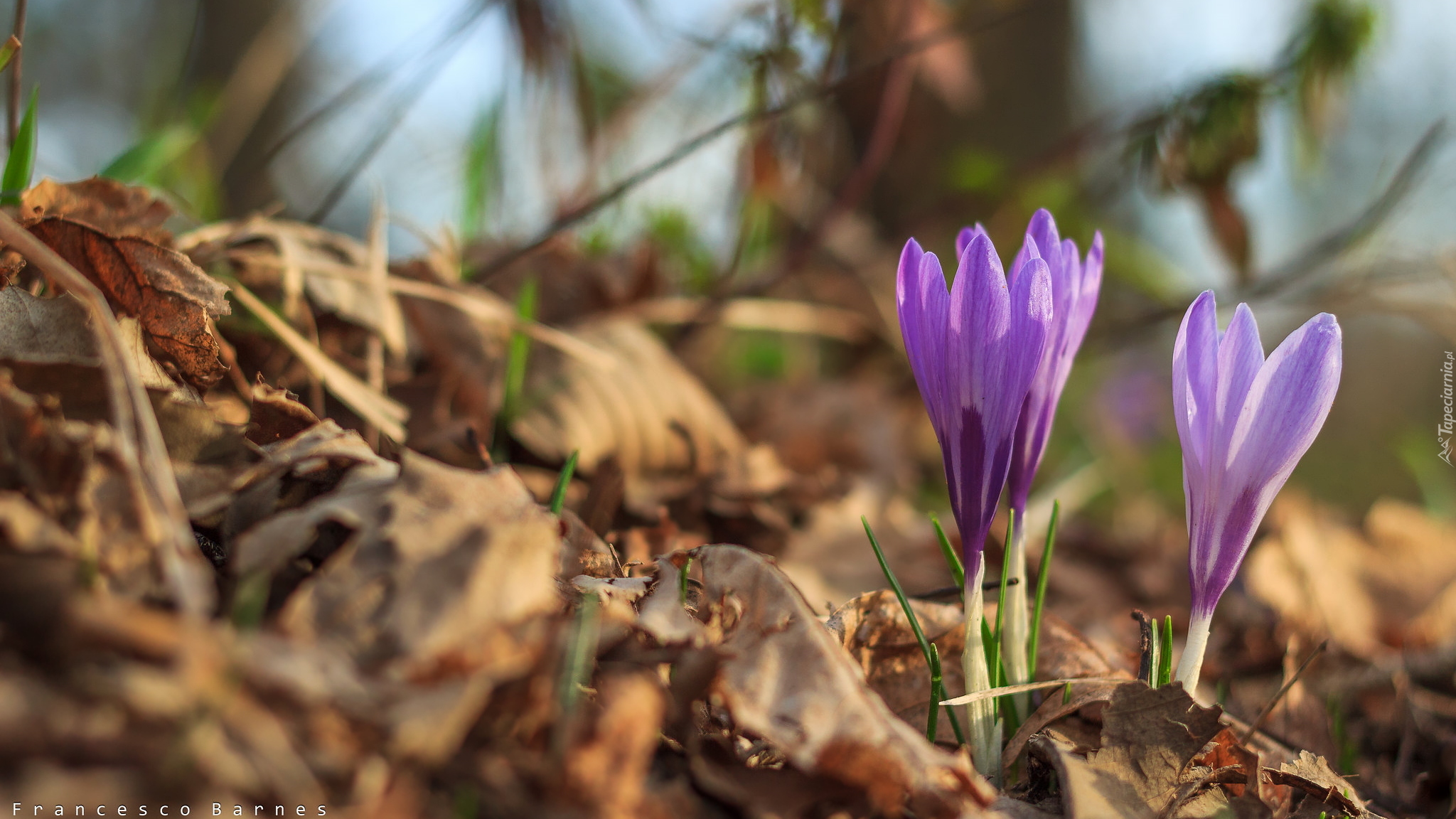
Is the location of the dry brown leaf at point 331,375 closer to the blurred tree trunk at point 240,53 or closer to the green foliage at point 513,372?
the green foliage at point 513,372

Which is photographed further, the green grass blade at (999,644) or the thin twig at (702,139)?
the thin twig at (702,139)

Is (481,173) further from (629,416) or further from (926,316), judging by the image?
(926,316)

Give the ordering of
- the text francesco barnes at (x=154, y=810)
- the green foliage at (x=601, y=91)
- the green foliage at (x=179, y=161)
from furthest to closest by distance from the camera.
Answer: the green foliage at (x=601, y=91)
the green foliage at (x=179, y=161)
the text francesco barnes at (x=154, y=810)

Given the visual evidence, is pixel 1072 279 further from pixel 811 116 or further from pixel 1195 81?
pixel 811 116

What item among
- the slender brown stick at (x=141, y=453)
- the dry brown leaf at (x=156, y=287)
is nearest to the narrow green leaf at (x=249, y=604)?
the slender brown stick at (x=141, y=453)

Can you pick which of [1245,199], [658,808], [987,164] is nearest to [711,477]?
[658,808]
